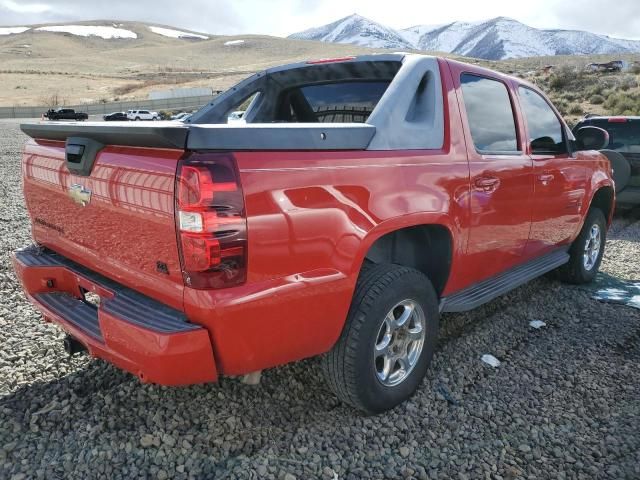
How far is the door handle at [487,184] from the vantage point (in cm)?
317

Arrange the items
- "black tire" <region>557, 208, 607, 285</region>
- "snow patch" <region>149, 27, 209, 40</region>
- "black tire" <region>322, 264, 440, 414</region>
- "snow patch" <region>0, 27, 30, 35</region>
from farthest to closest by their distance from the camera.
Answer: "snow patch" <region>149, 27, 209, 40</region> < "snow patch" <region>0, 27, 30, 35</region> < "black tire" <region>557, 208, 607, 285</region> < "black tire" <region>322, 264, 440, 414</region>

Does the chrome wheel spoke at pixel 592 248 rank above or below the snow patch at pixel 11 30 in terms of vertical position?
below

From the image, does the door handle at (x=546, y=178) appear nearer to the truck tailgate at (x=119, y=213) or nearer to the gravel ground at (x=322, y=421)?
the gravel ground at (x=322, y=421)

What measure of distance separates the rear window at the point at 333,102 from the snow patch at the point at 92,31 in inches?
7261

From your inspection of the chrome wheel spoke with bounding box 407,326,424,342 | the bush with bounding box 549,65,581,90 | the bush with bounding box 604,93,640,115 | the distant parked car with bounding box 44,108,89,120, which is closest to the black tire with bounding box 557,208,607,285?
the chrome wheel spoke with bounding box 407,326,424,342

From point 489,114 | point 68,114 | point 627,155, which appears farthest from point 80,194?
point 68,114

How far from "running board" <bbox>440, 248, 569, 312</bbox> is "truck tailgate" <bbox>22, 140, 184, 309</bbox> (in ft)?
5.58

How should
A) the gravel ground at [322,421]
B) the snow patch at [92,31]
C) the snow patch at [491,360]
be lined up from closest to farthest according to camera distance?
1. the gravel ground at [322,421]
2. the snow patch at [491,360]
3. the snow patch at [92,31]

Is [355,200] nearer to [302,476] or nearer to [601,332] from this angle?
[302,476]

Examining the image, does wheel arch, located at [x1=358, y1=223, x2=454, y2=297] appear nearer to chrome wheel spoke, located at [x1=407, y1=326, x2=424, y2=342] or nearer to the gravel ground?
chrome wheel spoke, located at [x1=407, y1=326, x2=424, y2=342]

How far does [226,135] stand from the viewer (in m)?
2.03

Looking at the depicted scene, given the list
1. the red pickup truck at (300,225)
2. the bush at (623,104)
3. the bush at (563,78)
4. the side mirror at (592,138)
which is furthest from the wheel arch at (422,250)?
the bush at (563,78)

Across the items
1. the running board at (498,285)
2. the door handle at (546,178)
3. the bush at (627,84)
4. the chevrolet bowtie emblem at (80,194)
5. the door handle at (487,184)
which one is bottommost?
the bush at (627,84)

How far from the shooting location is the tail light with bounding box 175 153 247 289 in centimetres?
199
